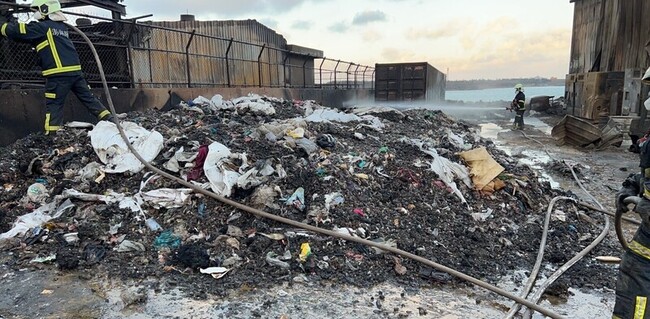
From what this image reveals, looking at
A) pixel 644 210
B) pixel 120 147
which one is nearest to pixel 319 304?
pixel 644 210

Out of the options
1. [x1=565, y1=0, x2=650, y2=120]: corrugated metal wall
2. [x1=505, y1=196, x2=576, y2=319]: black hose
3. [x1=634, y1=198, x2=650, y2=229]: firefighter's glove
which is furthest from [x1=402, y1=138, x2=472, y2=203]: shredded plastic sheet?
[x1=565, y1=0, x2=650, y2=120]: corrugated metal wall

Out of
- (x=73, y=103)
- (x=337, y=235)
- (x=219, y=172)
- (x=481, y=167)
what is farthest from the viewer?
(x=73, y=103)

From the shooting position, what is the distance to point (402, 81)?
17.5m

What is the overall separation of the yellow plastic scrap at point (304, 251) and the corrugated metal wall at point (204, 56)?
659 cm

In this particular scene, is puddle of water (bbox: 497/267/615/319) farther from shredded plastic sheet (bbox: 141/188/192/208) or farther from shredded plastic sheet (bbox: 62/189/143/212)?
shredded plastic sheet (bbox: 62/189/143/212)

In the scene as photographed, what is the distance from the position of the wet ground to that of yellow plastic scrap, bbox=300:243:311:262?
171 millimetres

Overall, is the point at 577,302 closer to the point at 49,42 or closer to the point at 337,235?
the point at 337,235

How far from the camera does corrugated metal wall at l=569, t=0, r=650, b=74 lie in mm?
12320

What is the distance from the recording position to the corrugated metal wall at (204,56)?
1058 centimetres

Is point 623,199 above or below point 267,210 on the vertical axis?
above

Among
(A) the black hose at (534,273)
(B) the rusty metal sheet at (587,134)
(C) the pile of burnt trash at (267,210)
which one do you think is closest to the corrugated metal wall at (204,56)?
(C) the pile of burnt trash at (267,210)

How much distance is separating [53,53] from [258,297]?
4.15m

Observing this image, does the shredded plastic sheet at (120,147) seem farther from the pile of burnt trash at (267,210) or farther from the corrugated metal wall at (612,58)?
the corrugated metal wall at (612,58)

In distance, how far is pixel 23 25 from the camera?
15.1 ft
